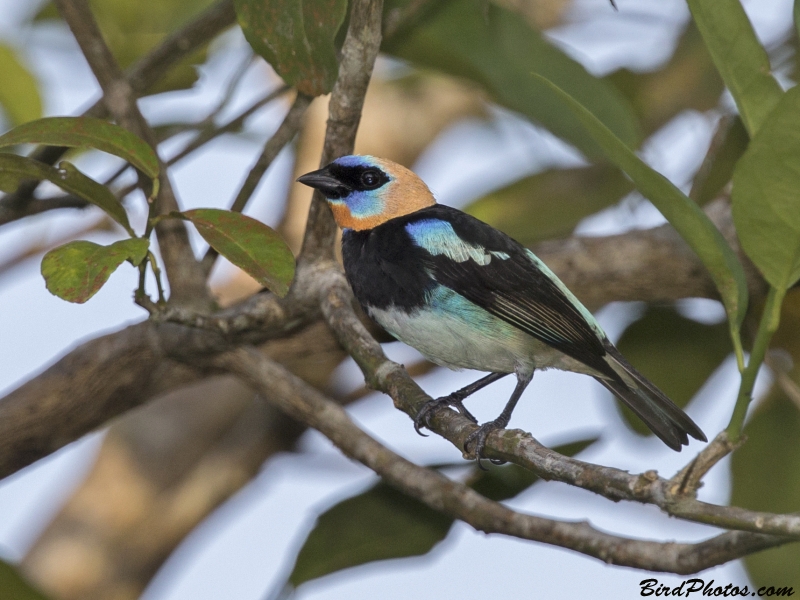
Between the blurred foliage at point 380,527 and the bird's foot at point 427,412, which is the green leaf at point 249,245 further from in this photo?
the blurred foliage at point 380,527

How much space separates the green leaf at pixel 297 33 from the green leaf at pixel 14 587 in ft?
5.98

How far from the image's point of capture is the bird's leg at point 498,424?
2822 millimetres

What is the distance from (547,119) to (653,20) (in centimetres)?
204

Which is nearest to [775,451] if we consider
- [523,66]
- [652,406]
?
[652,406]

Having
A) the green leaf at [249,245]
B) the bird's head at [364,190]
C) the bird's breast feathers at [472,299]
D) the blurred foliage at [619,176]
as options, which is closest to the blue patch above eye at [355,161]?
the bird's head at [364,190]

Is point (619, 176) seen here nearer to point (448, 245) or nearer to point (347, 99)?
point (448, 245)

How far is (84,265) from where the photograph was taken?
7.92 ft

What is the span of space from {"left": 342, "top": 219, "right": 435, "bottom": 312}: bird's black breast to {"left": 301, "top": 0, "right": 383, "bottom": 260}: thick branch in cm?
15

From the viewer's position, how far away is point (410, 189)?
3.91 metres

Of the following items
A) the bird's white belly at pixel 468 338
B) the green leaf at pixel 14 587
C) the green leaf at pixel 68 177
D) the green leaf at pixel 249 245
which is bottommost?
the green leaf at pixel 14 587

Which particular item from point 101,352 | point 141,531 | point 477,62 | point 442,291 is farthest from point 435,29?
point 141,531

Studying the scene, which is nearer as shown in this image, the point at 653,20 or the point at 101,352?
the point at 101,352

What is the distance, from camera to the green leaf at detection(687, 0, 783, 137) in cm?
264

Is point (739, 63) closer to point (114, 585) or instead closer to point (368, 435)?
point (368, 435)
